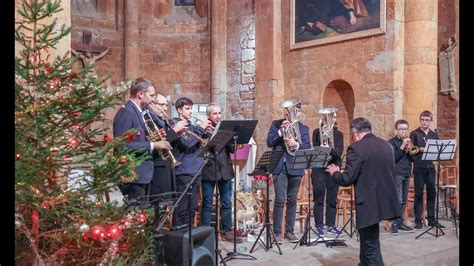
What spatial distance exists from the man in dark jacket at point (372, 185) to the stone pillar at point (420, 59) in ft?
15.5

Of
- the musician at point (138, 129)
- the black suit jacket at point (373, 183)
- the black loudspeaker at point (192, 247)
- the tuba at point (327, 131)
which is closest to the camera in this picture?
the black loudspeaker at point (192, 247)

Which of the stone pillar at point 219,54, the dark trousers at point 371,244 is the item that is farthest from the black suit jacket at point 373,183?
the stone pillar at point 219,54

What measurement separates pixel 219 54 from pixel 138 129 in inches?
336

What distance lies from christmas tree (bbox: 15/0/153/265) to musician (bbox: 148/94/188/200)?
101 cm

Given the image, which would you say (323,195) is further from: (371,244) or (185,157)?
(185,157)

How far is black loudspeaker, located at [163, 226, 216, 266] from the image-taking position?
393 centimetres

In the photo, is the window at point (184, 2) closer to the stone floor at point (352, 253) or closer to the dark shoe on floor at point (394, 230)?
the dark shoe on floor at point (394, 230)

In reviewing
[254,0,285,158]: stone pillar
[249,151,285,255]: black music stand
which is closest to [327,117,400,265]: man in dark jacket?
[249,151,285,255]: black music stand

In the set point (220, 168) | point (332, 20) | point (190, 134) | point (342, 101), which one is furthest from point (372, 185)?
point (332, 20)

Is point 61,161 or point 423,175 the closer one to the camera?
point 61,161

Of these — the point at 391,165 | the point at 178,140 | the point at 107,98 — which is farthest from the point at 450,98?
the point at 107,98

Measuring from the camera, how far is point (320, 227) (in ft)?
20.8

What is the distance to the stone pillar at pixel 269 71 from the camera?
36.2 ft

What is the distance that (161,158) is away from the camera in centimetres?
479
